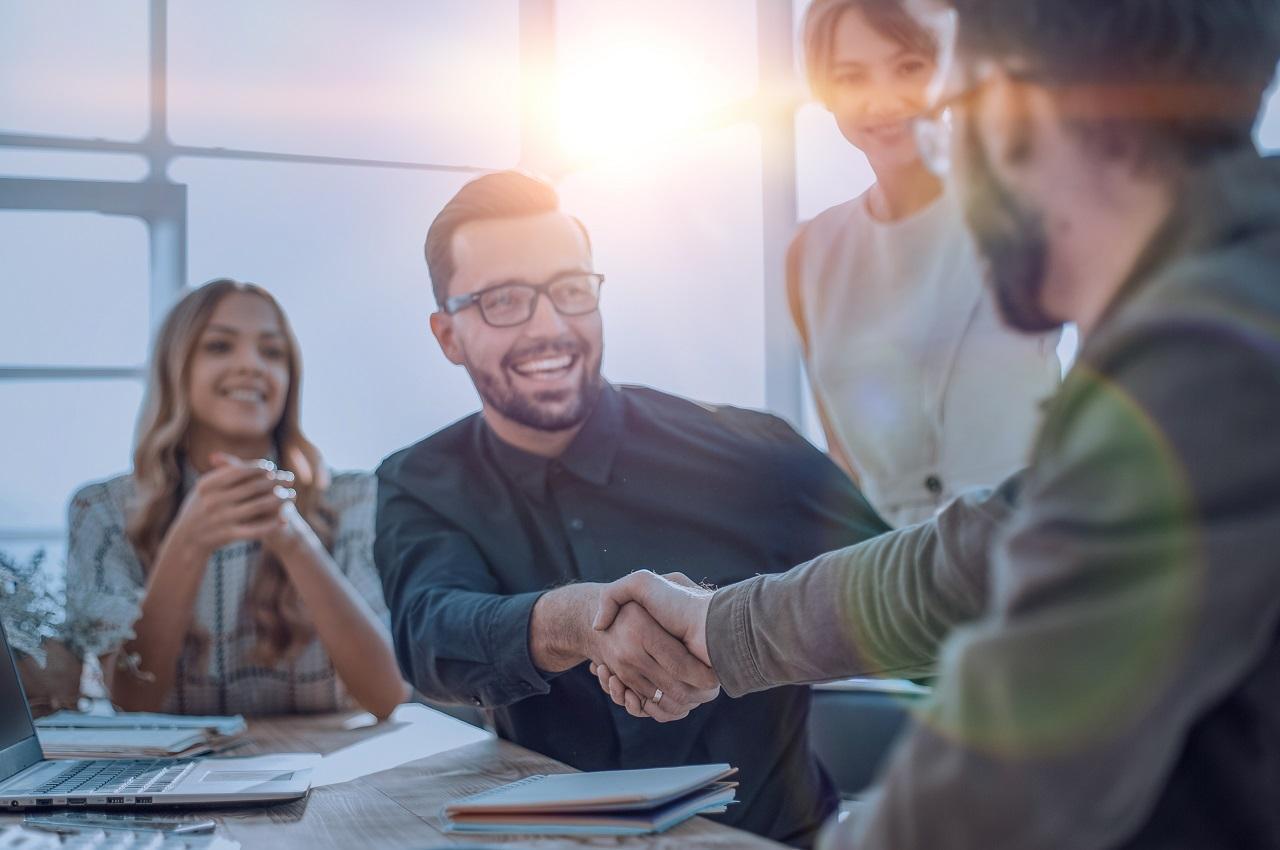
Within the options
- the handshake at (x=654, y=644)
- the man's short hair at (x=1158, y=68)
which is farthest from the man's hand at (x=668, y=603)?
the man's short hair at (x=1158, y=68)

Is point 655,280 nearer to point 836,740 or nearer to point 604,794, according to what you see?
point 836,740

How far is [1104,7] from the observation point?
62 cm

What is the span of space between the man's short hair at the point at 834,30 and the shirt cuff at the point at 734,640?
2.59ft

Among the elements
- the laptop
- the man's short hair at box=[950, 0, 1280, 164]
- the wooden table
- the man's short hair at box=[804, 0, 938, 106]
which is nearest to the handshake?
the wooden table

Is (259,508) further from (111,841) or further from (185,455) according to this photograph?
(111,841)

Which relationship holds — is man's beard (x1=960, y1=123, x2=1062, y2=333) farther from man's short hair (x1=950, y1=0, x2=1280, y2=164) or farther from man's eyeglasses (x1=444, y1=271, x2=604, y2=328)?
man's eyeglasses (x1=444, y1=271, x2=604, y2=328)

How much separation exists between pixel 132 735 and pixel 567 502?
2.06 ft

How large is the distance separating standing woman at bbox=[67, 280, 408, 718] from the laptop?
1.36ft

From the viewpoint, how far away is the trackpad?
117 centimetres

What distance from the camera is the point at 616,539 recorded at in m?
1.60

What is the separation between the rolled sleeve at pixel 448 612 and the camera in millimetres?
1387

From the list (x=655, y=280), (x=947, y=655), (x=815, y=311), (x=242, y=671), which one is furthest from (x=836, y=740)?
(x=947, y=655)

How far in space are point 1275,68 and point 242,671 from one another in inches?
72.1

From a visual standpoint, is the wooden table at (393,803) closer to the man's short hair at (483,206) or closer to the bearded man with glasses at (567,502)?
the bearded man with glasses at (567,502)
